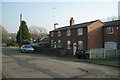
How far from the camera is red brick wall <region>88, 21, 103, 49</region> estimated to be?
140 ft

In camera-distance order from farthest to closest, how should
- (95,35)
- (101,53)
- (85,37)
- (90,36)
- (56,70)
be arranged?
1. (95,35)
2. (85,37)
3. (90,36)
4. (101,53)
5. (56,70)

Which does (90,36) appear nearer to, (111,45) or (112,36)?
(112,36)

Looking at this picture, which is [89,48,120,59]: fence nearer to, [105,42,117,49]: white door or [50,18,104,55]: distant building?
[105,42,117,49]: white door

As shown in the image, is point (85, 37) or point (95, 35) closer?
point (85, 37)

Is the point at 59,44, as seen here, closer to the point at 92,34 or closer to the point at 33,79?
the point at 92,34

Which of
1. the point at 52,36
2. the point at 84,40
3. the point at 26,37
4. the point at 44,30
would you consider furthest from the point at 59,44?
the point at 44,30

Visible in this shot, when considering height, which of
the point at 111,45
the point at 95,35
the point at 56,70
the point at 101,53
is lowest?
the point at 56,70

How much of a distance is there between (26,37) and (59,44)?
3579 centimetres

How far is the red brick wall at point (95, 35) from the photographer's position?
42.8 meters

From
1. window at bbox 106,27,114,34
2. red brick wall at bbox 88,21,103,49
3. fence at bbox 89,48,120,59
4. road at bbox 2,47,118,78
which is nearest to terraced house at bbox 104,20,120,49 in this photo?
window at bbox 106,27,114,34

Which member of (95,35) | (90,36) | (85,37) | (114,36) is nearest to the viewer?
(114,36)

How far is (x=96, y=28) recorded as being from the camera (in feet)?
144

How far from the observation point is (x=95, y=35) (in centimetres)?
4366

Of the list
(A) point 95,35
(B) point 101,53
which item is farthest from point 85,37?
(B) point 101,53
